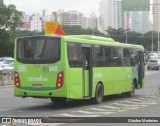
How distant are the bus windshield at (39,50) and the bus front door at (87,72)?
1.73 meters

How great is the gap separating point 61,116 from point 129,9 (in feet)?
109

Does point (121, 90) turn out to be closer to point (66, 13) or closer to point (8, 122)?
point (8, 122)

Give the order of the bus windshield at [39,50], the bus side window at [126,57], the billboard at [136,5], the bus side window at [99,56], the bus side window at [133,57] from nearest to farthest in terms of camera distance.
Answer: the bus windshield at [39,50]
the bus side window at [99,56]
the bus side window at [126,57]
the bus side window at [133,57]
the billboard at [136,5]

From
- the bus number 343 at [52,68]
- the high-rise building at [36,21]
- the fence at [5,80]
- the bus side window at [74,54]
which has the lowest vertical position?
the fence at [5,80]

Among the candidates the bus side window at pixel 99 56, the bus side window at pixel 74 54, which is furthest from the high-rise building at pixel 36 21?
the bus side window at pixel 74 54

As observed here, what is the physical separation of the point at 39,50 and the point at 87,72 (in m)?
2.40

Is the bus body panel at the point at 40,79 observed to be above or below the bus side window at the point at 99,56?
below

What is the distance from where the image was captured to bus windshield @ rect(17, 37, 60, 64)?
17.8 m

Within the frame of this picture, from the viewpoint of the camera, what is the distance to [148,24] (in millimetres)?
132875

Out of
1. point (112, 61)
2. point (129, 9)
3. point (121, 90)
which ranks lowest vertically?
point (121, 90)

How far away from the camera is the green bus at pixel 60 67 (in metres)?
17.6

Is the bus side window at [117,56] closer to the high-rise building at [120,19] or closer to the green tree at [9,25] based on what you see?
the green tree at [9,25]

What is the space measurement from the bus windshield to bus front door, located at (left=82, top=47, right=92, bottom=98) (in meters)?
1.73

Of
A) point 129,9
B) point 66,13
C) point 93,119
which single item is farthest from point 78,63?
point 66,13
